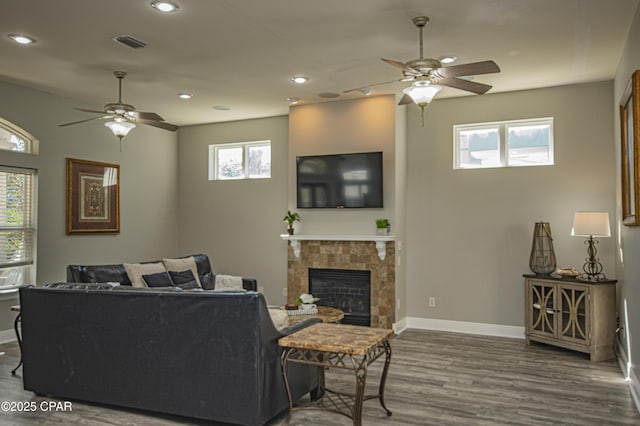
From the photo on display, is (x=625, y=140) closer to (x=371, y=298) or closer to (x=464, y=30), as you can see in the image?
(x=464, y=30)

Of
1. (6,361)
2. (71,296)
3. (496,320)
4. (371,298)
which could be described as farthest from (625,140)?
(6,361)

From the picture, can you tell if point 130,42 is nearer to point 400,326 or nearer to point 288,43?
point 288,43

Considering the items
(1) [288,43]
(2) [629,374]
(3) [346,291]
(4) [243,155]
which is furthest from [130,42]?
(2) [629,374]

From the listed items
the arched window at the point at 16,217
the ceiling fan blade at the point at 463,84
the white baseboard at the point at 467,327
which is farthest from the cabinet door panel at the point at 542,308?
the arched window at the point at 16,217

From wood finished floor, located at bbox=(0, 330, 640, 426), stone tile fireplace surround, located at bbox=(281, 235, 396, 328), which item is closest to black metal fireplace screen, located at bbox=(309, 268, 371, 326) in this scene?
stone tile fireplace surround, located at bbox=(281, 235, 396, 328)

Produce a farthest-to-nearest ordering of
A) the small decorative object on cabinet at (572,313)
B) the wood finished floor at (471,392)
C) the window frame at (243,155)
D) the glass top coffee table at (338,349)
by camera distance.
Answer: the window frame at (243,155)
the small decorative object on cabinet at (572,313)
the wood finished floor at (471,392)
the glass top coffee table at (338,349)

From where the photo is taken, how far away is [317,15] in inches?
157

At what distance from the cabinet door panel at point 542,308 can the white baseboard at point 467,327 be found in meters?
0.56

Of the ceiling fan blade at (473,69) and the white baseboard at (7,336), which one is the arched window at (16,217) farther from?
the ceiling fan blade at (473,69)

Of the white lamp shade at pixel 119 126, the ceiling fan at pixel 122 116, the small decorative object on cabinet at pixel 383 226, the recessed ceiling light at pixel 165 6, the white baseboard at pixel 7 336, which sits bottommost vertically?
the white baseboard at pixel 7 336

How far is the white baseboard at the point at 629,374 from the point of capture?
154 inches

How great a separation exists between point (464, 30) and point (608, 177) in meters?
2.84

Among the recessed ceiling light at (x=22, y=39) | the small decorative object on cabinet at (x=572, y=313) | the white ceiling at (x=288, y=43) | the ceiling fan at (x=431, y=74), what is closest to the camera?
the ceiling fan at (x=431, y=74)

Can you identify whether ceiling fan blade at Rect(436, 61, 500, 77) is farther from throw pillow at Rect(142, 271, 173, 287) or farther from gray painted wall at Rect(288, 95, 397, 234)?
throw pillow at Rect(142, 271, 173, 287)
